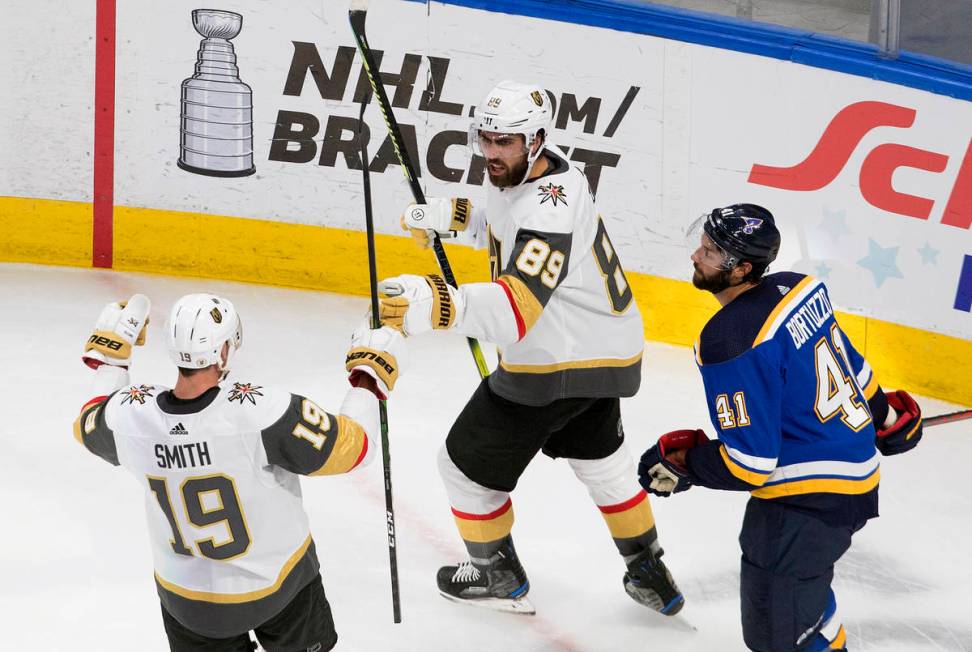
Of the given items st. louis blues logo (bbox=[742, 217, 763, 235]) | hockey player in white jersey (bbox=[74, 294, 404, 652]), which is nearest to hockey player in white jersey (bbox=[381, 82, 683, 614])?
hockey player in white jersey (bbox=[74, 294, 404, 652])

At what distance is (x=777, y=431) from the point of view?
2340 millimetres

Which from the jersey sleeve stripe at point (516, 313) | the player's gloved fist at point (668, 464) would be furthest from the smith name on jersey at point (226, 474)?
the player's gloved fist at point (668, 464)

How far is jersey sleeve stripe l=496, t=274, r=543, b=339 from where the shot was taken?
261cm

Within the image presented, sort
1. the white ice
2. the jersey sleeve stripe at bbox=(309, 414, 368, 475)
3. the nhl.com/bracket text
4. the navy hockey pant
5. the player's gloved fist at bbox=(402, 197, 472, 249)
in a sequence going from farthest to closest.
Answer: the nhl.com/bracket text < the player's gloved fist at bbox=(402, 197, 472, 249) < the white ice < the navy hockey pant < the jersey sleeve stripe at bbox=(309, 414, 368, 475)

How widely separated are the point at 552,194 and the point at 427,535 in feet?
4.18

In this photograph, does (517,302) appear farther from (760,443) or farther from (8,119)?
(8,119)

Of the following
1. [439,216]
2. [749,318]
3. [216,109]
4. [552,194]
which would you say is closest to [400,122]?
[216,109]

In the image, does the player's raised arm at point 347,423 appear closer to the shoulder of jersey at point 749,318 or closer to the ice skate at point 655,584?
the shoulder of jersey at point 749,318

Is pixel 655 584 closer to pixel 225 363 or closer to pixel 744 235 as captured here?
pixel 744 235

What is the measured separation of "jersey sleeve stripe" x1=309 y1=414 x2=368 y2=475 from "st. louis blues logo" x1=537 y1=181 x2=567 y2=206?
0.76 m

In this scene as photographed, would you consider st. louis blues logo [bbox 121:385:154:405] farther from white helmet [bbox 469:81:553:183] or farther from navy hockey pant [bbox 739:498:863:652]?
navy hockey pant [bbox 739:498:863:652]

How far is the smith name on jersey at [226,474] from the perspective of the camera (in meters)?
2.06

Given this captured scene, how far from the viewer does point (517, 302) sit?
261 cm

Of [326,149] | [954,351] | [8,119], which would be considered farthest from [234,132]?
[954,351]
